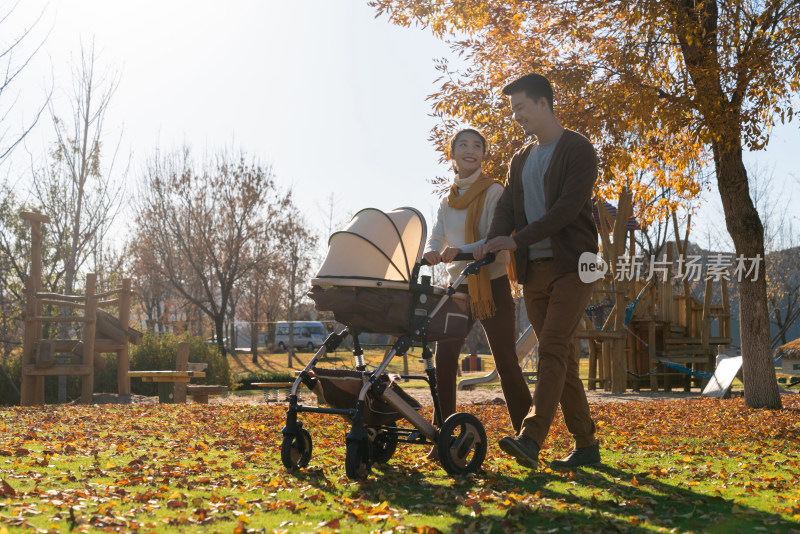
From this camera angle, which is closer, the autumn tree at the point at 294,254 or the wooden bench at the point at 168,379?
the wooden bench at the point at 168,379

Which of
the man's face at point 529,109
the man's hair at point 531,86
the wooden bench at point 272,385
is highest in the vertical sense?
the man's hair at point 531,86

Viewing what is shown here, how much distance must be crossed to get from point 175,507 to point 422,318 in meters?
1.60

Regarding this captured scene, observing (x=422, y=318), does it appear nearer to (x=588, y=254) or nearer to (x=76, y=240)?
(x=588, y=254)

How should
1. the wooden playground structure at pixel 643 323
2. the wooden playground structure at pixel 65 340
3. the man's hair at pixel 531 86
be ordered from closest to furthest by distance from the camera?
1. the man's hair at pixel 531 86
2. the wooden playground structure at pixel 65 340
3. the wooden playground structure at pixel 643 323

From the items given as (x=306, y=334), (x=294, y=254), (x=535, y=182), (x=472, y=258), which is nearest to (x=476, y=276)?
(x=472, y=258)

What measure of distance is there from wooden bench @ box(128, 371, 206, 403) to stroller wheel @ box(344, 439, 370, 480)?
837 cm

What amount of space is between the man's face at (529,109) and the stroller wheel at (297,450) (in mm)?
2227

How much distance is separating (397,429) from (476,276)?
1.03 m

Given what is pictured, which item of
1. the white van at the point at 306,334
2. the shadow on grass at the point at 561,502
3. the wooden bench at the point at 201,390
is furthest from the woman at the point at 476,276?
the white van at the point at 306,334

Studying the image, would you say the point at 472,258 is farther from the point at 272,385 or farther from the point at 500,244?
the point at 272,385

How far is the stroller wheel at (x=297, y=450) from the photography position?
14.4ft

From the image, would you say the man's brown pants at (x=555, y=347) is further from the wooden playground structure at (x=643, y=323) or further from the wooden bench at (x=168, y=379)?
the wooden playground structure at (x=643, y=323)

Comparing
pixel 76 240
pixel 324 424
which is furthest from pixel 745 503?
pixel 76 240

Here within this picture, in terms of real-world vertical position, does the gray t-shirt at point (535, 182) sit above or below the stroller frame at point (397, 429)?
above
